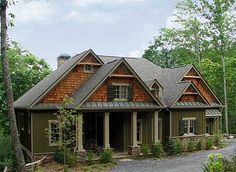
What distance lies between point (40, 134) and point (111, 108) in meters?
4.65

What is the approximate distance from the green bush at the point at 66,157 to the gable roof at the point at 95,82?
2987 millimetres

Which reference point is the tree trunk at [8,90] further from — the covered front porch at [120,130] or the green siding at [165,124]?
the green siding at [165,124]

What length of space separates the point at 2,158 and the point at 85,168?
7913mm

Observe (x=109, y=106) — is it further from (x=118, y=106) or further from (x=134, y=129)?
(x=134, y=129)

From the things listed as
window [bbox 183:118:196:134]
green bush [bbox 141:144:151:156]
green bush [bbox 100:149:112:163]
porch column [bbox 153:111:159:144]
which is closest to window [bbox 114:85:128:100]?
porch column [bbox 153:111:159:144]

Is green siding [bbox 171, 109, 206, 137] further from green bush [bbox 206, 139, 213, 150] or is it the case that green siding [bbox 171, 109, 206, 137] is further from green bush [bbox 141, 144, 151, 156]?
green bush [bbox 141, 144, 151, 156]

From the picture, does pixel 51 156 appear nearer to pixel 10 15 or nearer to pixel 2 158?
pixel 2 158

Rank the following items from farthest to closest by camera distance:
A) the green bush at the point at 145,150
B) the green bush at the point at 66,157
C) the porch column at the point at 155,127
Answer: the porch column at the point at 155,127
the green bush at the point at 145,150
the green bush at the point at 66,157

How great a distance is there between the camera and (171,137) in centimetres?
2448

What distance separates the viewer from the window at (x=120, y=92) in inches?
894

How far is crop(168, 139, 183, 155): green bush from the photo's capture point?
76.8ft

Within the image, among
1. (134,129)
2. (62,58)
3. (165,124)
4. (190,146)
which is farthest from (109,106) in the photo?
(62,58)

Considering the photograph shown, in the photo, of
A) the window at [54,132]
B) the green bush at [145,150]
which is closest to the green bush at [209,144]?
the green bush at [145,150]

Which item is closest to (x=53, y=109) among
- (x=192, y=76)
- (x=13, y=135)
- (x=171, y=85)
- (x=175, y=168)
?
(x=13, y=135)
